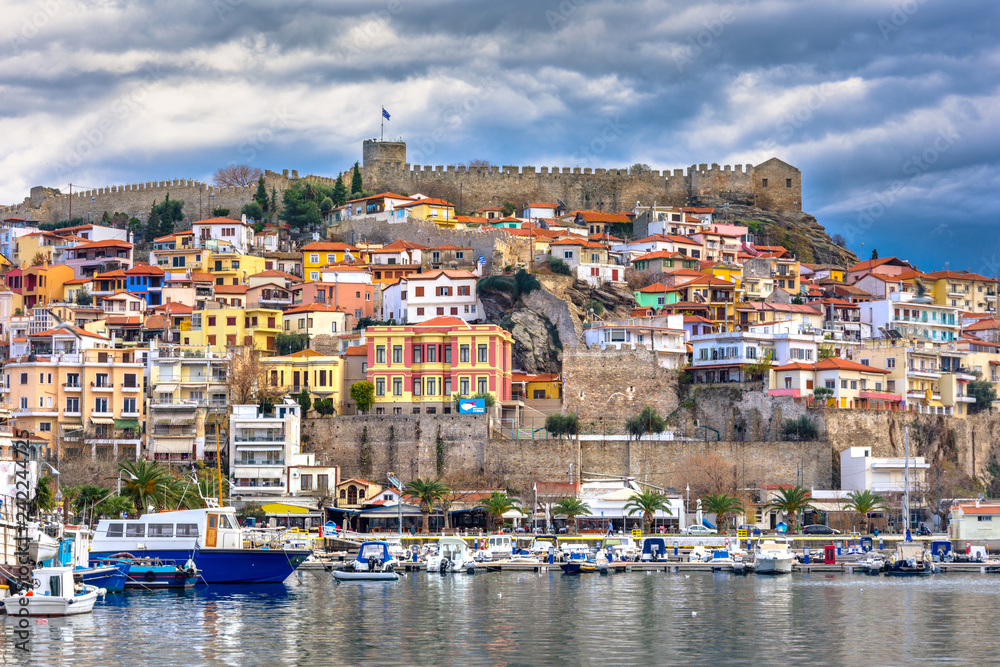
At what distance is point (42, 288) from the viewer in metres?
96.9

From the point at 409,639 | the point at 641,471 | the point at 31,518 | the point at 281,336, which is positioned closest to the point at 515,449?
the point at 641,471

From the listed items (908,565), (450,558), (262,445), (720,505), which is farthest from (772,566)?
(262,445)

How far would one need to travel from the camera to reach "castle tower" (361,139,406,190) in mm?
114312

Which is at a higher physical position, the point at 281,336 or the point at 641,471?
the point at 281,336

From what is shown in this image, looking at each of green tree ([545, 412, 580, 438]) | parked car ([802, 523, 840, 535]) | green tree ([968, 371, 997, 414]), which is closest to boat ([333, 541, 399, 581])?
green tree ([545, 412, 580, 438])

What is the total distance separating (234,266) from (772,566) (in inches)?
1888

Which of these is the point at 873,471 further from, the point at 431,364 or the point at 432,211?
the point at 432,211

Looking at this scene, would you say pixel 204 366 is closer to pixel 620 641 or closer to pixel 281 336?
pixel 281 336

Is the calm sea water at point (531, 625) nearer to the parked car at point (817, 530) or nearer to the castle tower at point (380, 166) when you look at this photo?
the parked car at point (817, 530)

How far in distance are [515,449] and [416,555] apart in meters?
11.3

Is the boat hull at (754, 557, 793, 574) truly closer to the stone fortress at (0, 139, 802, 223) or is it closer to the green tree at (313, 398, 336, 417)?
the green tree at (313, 398, 336, 417)

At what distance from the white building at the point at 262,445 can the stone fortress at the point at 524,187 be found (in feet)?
129


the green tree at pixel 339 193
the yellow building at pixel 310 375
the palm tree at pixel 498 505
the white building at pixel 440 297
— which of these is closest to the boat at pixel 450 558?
the palm tree at pixel 498 505

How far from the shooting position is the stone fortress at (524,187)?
375 ft
